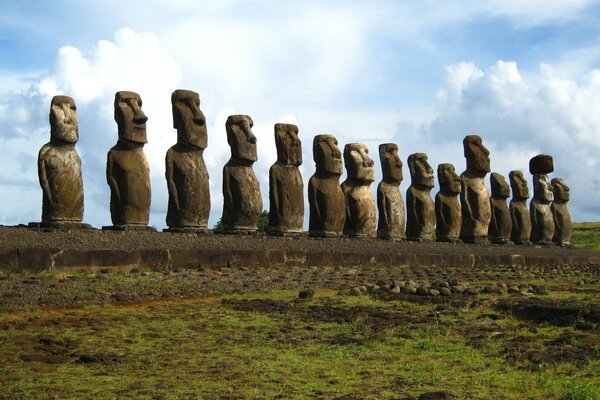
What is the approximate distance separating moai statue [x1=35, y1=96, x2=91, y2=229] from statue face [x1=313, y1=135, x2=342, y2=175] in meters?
6.71

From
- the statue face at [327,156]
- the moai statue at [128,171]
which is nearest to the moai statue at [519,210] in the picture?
the statue face at [327,156]

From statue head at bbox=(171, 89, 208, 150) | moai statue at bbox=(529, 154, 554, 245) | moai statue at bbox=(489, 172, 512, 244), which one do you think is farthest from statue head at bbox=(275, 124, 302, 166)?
moai statue at bbox=(529, 154, 554, 245)

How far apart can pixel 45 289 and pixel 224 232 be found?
8.18m

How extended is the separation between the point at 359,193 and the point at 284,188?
2.94m

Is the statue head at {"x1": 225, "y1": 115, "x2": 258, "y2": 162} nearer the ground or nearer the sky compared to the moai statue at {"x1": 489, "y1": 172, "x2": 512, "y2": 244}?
nearer the sky

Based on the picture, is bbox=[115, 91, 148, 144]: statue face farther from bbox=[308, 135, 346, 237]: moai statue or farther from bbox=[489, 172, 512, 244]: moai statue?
bbox=[489, 172, 512, 244]: moai statue

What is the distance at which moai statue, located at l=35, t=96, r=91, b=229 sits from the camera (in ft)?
46.0

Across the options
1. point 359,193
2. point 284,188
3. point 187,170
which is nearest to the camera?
point 187,170

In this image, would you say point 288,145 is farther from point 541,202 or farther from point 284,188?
point 541,202

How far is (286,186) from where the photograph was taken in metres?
18.5

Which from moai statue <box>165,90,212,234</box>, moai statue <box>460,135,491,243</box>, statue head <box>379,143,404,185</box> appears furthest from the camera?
moai statue <box>460,135,491,243</box>

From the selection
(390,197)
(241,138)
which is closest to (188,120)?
(241,138)

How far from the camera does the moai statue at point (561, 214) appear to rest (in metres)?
30.8

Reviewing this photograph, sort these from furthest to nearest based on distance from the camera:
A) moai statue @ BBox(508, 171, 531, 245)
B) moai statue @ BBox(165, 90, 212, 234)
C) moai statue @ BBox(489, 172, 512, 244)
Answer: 1. moai statue @ BBox(508, 171, 531, 245)
2. moai statue @ BBox(489, 172, 512, 244)
3. moai statue @ BBox(165, 90, 212, 234)
